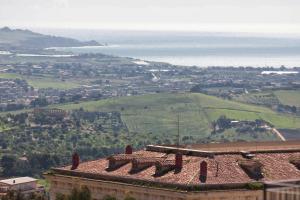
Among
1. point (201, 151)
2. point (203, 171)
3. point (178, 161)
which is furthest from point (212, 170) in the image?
point (201, 151)

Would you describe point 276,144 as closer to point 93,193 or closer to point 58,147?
point 93,193

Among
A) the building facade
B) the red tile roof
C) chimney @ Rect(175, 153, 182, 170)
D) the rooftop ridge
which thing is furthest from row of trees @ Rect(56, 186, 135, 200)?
the rooftop ridge

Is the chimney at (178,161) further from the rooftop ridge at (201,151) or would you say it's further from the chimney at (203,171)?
the chimney at (203,171)

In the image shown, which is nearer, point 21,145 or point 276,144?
point 276,144

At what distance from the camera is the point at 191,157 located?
156 ft

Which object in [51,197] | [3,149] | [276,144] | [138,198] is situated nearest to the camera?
[138,198]


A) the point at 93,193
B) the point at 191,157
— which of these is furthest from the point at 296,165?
the point at 93,193

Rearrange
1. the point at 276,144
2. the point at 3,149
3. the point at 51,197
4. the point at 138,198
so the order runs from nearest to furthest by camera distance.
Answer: the point at 138,198, the point at 51,197, the point at 276,144, the point at 3,149

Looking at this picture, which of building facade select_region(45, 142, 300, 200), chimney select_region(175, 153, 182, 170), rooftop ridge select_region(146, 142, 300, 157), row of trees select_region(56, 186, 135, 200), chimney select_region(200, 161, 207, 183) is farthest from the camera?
rooftop ridge select_region(146, 142, 300, 157)

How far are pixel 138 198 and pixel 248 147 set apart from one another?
29.1 ft

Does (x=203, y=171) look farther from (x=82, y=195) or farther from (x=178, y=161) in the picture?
(x=82, y=195)

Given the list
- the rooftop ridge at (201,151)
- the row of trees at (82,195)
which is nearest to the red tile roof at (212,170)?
the rooftop ridge at (201,151)

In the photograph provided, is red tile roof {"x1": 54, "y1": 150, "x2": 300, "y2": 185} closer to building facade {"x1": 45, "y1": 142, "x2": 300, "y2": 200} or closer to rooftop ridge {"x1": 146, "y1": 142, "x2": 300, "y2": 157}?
building facade {"x1": 45, "y1": 142, "x2": 300, "y2": 200}

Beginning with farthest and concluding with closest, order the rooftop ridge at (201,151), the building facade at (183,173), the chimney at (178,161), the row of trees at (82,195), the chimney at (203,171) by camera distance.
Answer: the rooftop ridge at (201,151) → the chimney at (178,161) → the row of trees at (82,195) → the chimney at (203,171) → the building facade at (183,173)
